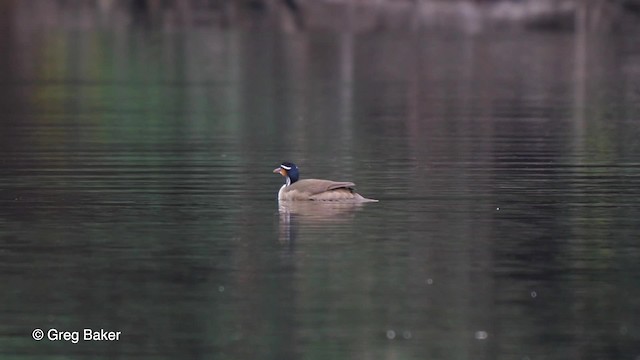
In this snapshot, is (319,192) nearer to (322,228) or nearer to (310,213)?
(310,213)

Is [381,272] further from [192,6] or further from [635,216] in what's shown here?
[192,6]

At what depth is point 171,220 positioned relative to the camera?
20125mm

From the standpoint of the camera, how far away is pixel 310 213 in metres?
21.0

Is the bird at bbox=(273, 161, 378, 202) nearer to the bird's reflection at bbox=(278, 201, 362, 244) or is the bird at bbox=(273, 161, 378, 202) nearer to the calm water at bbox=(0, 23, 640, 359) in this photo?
the bird's reflection at bbox=(278, 201, 362, 244)

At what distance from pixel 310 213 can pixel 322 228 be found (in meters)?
1.25

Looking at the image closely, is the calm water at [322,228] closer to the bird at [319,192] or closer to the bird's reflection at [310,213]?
the bird's reflection at [310,213]

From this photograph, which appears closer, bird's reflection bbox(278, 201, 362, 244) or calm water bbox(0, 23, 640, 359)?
calm water bbox(0, 23, 640, 359)

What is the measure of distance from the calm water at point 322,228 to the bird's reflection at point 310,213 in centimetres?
5

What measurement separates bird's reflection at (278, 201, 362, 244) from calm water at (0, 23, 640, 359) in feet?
0.18

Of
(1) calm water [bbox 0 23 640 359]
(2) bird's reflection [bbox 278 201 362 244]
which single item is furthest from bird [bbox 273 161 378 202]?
(1) calm water [bbox 0 23 640 359]

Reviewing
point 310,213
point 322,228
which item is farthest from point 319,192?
point 322,228

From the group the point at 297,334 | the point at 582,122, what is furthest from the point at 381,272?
the point at 582,122

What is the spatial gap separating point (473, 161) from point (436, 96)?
16116mm

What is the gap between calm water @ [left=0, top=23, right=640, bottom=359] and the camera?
1482 cm
